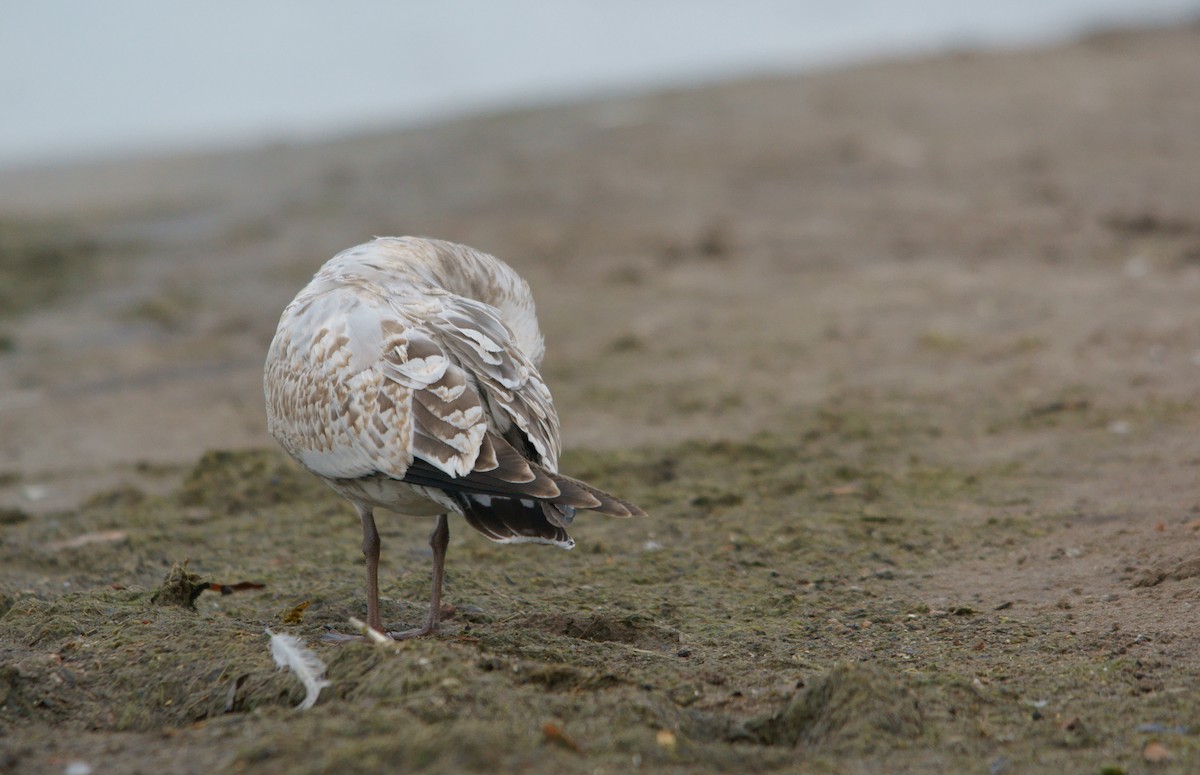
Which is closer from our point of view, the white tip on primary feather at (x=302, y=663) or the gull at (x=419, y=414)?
the white tip on primary feather at (x=302, y=663)

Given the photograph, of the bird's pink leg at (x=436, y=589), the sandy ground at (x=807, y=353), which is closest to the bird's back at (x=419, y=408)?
the bird's pink leg at (x=436, y=589)

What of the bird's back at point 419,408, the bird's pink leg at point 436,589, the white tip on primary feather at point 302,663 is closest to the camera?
the white tip on primary feather at point 302,663

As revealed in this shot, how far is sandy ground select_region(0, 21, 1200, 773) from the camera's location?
4.39 meters

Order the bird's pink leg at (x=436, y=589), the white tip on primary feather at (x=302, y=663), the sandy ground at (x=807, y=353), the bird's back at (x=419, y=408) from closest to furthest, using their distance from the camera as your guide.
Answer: the white tip on primary feather at (x=302, y=663) < the bird's back at (x=419, y=408) < the sandy ground at (x=807, y=353) < the bird's pink leg at (x=436, y=589)

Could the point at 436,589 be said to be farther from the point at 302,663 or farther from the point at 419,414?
the point at 302,663

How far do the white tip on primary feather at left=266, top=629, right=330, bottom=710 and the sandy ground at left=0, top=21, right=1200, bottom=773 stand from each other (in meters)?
0.34

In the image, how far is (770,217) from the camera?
13328mm

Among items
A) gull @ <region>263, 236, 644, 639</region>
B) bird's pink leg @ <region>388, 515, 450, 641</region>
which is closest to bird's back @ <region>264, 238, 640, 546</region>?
gull @ <region>263, 236, 644, 639</region>

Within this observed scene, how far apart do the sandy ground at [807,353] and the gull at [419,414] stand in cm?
54

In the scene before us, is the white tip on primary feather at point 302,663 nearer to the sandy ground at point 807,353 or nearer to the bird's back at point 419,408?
the sandy ground at point 807,353

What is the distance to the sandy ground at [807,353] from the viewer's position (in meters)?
4.39

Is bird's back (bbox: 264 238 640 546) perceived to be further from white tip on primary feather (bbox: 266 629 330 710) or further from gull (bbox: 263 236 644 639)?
white tip on primary feather (bbox: 266 629 330 710)

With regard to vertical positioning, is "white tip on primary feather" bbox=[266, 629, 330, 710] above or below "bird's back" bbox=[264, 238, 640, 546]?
below

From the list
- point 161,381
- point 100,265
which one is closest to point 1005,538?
point 161,381
